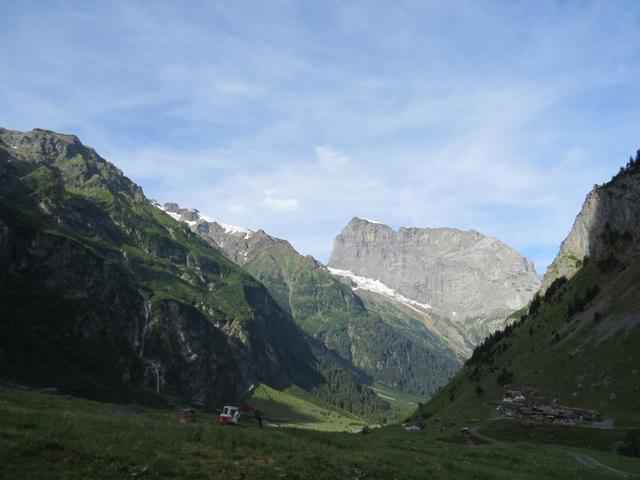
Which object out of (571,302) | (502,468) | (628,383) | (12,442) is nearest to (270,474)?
(12,442)

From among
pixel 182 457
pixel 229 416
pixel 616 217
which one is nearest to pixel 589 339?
pixel 616 217

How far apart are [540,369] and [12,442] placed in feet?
434

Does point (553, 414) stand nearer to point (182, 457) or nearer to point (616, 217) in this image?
point (182, 457)

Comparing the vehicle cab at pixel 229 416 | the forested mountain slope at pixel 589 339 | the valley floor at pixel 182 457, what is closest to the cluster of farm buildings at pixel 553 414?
the forested mountain slope at pixel 589 339

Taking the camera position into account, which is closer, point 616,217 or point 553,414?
point 553,414

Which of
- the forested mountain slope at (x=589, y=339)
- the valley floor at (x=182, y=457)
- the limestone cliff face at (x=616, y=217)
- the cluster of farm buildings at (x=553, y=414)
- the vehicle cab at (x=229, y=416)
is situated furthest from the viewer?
the limestone cliff face at (x=616, y=217)

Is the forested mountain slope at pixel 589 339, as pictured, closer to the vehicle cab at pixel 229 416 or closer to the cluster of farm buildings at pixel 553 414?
the cluster of farm buildings at pixel 553 414

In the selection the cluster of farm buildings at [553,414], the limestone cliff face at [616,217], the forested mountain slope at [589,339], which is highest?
the limestone cliff face at [616,217]

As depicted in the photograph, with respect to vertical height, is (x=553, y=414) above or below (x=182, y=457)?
above

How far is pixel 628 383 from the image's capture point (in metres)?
94.6

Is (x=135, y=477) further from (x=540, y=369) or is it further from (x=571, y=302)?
(x=571, y=302)

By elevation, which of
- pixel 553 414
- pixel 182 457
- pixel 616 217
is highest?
pixel 616 217

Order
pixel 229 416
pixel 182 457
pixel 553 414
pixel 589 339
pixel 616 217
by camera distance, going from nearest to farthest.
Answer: pixel 182 457
pixel 229 416
pixel 553 414
pixel 589 339
pixel 616 217

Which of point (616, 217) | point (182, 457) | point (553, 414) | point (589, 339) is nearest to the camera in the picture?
point (182, 457)
